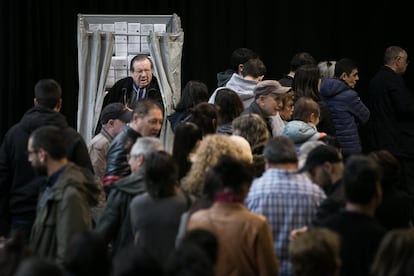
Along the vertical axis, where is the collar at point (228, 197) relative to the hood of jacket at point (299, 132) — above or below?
below

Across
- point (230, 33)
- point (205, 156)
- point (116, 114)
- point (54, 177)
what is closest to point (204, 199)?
point (205, 156)

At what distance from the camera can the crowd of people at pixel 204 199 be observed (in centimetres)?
445

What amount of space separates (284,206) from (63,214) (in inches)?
44.6

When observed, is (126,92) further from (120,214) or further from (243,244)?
(243,244)

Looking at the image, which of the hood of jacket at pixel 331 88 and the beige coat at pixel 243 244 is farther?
the hood of jacket at pixel 331 88

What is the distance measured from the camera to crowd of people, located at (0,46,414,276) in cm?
445

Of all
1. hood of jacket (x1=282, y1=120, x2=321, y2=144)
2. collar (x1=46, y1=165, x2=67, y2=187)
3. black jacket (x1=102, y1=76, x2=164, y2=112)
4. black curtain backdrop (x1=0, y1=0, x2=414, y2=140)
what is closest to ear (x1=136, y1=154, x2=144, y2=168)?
collar (x1=46, y1=165, x2=67, y2=187)

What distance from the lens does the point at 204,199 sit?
546 cm

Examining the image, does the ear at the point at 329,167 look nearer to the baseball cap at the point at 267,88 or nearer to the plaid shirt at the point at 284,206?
the plaid shirt at the point at 284,206

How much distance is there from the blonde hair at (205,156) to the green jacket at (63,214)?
518mm

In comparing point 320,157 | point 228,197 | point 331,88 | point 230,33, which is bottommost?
point 228,197

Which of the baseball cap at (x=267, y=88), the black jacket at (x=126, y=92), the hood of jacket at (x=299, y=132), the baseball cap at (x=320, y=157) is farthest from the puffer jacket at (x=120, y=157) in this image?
the black jacket at (x=126, y=92)

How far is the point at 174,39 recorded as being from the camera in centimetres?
904

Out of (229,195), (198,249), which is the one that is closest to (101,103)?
(229,195)
